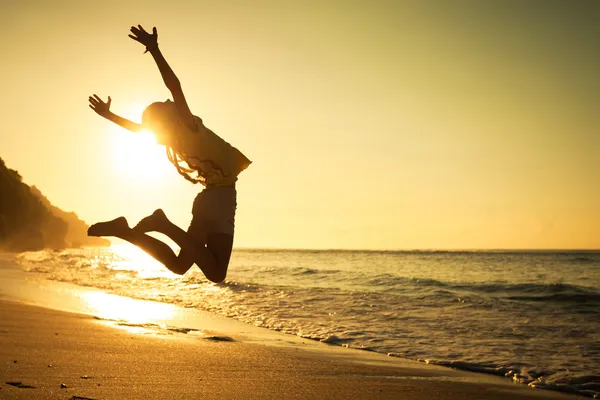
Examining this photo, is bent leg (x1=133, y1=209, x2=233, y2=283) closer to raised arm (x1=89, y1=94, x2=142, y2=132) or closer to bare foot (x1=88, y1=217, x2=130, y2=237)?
bare foot (x1=88, y1=217, x2=130, y2=237)

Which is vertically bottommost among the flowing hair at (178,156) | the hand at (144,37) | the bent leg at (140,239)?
the bent leg at (140,239)

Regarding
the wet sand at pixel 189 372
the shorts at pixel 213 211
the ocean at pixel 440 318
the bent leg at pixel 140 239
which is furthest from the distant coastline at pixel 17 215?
the bent leg at pixel 140 239

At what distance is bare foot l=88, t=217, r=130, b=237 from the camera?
5367 millimetres

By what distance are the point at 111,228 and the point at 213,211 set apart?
3.49 feet

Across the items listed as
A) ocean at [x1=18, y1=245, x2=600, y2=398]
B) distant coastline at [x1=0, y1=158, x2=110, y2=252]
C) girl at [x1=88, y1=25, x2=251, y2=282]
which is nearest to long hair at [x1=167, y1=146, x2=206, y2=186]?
girl at [x1=88, y1=25, x2=251, y2=282]

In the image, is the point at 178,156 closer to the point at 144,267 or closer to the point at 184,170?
the point at 184,170

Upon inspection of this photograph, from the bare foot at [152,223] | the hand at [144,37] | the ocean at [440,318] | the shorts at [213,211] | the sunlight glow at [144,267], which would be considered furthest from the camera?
the sunlight glow at [144,267]

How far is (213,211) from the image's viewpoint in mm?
5965

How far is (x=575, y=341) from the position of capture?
33.6 ft

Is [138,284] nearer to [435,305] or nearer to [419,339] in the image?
[435,305]

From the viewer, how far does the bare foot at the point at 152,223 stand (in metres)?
5.52

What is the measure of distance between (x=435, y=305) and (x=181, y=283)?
9.96m

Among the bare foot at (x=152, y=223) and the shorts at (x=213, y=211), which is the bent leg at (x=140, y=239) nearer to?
the bare foot at (x=152, y=223)

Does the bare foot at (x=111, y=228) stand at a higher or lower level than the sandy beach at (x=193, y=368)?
higher
